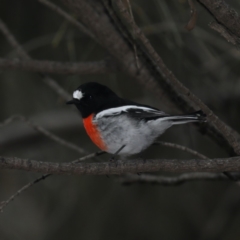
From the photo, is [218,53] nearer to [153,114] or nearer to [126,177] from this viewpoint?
[126,177]

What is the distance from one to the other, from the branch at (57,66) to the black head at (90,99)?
0.16 m

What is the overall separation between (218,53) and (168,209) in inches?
73.0

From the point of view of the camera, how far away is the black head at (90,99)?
3602mm

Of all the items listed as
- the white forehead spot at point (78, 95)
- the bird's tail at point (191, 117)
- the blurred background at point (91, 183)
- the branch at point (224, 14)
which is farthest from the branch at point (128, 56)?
the blurred background at point (91, 183)

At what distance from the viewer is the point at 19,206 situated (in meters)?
5.36

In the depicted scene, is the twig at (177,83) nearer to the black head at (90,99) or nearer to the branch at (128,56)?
the branch at (128,56)

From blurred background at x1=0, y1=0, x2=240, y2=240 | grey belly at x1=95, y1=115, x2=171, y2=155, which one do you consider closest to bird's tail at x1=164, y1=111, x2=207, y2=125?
grey belly at x1=95, y1=115, x2=171, y2=155

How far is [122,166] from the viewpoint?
2.58 meters

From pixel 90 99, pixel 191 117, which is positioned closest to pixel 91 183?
pixel 90 99

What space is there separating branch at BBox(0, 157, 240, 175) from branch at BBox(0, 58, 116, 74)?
50.5 inches

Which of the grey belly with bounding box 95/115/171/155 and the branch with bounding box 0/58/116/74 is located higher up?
the branch with bounding box 0/58/116/74

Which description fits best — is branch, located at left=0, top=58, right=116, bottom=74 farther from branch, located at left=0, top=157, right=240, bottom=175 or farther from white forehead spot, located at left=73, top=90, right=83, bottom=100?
branch, located at left=0, top=157, right=240, bottom=175

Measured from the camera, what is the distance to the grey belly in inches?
128

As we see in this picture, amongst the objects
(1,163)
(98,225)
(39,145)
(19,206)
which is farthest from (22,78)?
(1,163)
